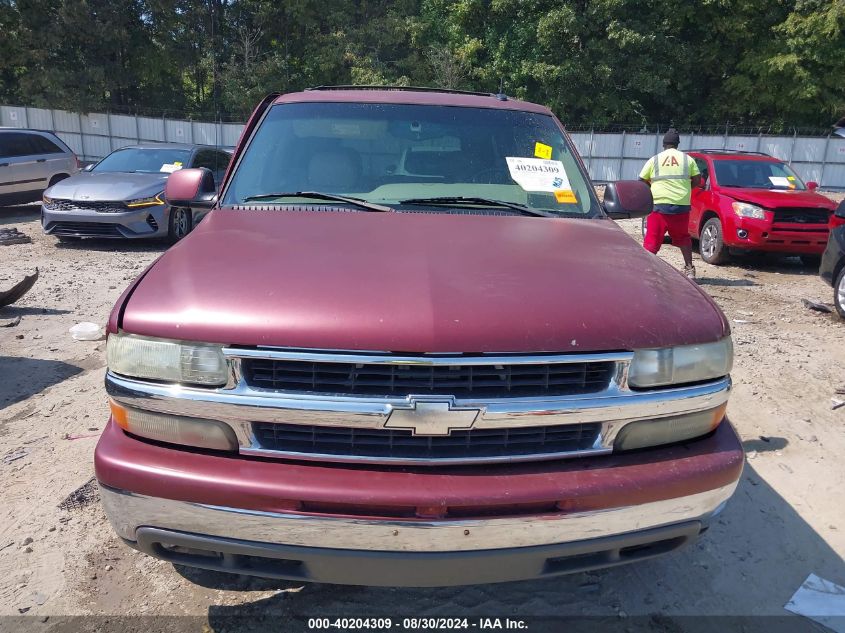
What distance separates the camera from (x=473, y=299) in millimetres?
2008

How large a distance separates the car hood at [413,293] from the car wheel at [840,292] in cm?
524

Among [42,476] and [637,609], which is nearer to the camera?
[637,609]

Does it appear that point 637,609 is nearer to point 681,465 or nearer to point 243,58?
point 681,465

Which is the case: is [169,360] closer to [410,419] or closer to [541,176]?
[410,419]

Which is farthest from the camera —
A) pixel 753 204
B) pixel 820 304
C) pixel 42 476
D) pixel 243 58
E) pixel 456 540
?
pixel 243 58

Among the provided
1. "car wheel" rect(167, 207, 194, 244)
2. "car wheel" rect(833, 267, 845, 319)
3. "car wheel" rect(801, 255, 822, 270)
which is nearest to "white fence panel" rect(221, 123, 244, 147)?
"car wheel" rect(167, 207, 194, 244)

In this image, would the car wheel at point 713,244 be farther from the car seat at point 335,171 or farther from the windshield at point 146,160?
the windshield at point 146,160

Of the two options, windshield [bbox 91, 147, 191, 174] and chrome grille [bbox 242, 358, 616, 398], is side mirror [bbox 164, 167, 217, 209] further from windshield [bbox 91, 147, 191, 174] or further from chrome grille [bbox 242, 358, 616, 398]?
windshield [bbox 91, 147, 191, 174]

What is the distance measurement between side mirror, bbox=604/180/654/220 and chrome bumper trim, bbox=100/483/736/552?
1902mm

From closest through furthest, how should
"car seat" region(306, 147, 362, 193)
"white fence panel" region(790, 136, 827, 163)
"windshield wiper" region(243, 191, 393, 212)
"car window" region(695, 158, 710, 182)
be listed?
"windshield wiper" region(243, 191, 393, 212), "car seat" region(306, 147, 362, 193), "car window" region(695, 158, 710, 182), "white fence panel" region(790, 136, 827, 163)

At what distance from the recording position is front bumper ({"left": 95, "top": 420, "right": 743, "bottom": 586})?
1.86 meters

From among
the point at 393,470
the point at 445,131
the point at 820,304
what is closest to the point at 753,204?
the point at 820,304

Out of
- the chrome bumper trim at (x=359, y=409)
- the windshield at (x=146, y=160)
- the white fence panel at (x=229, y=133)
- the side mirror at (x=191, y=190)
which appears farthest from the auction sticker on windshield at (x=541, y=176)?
the white fence panel at (x=229, y=133)

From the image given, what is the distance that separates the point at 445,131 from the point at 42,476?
2757 millimetres
